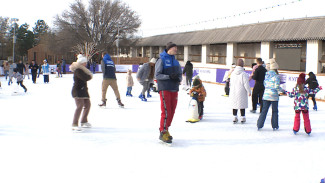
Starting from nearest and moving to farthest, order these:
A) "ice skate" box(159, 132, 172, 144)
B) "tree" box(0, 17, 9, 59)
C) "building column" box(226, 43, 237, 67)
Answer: "ice skate" box(159, 132, 172, 144) → "building column" box(226, 43, 237, 67) → "tree" box(0, 17, 9, 59)

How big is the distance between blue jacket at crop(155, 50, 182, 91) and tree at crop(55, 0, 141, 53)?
135ft

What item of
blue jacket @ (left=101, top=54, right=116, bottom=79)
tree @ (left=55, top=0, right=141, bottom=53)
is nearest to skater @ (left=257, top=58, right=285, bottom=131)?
blue jacket @ (left=101, top=54, right=116, bottom=79)

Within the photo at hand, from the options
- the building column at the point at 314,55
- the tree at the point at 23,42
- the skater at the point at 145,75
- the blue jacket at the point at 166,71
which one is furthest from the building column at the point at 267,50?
the tree at the point at 23,42

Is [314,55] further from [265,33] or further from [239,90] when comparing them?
[239,90]

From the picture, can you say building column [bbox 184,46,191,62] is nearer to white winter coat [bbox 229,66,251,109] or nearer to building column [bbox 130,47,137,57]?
building column [bbox 130,47,137,57]

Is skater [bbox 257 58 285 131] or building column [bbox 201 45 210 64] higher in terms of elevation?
building column [bbox 201 45 210 64]

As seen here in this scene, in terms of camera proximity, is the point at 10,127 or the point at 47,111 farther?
the point at 47,111

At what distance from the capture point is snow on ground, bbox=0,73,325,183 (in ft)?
12.8

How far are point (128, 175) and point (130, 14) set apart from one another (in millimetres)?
45764

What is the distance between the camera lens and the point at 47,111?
8797 millimetres

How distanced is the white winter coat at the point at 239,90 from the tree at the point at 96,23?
129 feet

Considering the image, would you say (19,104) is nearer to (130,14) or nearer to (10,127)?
(10,127)

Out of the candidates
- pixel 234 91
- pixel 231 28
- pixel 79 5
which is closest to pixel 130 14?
pixel 79 5

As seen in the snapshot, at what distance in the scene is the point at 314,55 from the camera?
23.3 metres
